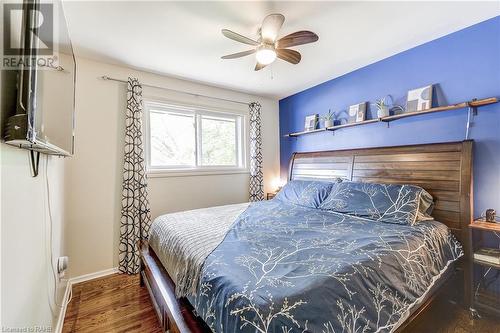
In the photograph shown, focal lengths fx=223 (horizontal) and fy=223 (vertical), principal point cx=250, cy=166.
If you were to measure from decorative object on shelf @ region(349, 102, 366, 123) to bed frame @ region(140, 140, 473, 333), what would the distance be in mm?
409

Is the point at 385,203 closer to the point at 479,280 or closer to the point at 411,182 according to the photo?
the point at 411,182

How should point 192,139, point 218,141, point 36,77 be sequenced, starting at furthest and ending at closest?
point 218,141 < point 192,139 < point 36,77

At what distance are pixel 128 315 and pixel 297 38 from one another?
9.00ft

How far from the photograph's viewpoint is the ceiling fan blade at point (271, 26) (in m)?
1.63

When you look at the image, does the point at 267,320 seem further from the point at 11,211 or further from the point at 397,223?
the point at 397,223

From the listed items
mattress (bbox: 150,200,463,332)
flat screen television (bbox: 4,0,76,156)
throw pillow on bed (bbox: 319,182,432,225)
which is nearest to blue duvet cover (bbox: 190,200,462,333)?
mattress (bbox: 150,200,463,332)

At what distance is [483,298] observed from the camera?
1.89 meters

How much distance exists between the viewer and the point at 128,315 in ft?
6.30

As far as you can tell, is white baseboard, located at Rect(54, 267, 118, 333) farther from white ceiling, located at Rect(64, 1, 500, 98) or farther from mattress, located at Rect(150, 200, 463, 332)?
white ceiling, located at Rect(64, 1, 500, 98)

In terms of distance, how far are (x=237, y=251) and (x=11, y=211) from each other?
1048 mm

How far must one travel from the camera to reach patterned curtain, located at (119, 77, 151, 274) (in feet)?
8.76

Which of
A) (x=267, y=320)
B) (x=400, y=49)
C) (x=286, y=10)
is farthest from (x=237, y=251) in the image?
(x=400, y=49)

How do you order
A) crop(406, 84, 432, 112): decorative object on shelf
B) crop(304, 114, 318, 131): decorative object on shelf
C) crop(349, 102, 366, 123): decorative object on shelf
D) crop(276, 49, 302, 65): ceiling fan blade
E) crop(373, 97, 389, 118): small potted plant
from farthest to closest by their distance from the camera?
crop(304, 114, 318, 131): decorative object on shelf → crop(349, 102, 366, 123): decorative object on shelf → crop(373, 97, 389, 118): small potted plant → crop(406, 84, 432, 112): decorative object on shelf → crop(276, 49, 302, 65): ceiling fan blade

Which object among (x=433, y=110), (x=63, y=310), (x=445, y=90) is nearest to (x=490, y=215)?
(x=433, y=110)
